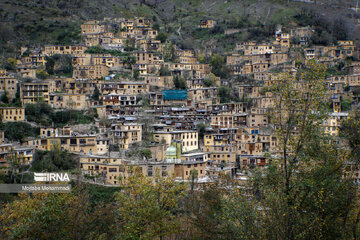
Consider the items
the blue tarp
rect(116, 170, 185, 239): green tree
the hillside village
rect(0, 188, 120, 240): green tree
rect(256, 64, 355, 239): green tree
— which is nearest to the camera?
rect(256, 64, 355, 239): green tree

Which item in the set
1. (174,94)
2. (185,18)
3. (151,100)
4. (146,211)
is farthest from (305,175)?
(185,18)

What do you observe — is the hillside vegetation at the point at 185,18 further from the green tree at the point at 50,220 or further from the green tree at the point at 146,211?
the green tree at the point at 146,211

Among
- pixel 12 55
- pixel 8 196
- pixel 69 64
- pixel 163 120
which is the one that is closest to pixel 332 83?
pixel 163 120

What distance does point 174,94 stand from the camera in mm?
51125

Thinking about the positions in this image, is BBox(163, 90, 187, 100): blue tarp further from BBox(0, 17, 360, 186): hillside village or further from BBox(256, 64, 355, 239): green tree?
BBox(256, 64, 355, 239): green tree

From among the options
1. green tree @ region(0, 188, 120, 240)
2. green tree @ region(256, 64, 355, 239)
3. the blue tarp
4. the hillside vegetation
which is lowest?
green tree @ region(0, 188, 120, 240)

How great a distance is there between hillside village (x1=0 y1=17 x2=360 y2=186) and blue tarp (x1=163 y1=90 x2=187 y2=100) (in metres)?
0.13

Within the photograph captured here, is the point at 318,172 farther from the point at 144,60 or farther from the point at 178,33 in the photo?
the point at 178,33

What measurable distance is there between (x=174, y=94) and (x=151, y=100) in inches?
119

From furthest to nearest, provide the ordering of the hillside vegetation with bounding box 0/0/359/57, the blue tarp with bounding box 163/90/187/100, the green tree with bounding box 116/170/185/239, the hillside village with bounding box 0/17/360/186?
the hillside vegetation with bounding box 0/0/359/57 → the blue tarp with bounding box 163/90/187/100 → the hillside village with bounding box 0/17/360/186 → the green tree with bounding box 116/170/185/239

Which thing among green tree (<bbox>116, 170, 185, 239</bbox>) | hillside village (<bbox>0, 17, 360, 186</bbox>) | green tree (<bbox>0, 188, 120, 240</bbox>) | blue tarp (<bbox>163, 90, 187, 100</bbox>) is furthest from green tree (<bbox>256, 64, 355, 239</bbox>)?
blue tarp (<bbox>163, 90, 187, 100</bbox>)

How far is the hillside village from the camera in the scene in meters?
38.4

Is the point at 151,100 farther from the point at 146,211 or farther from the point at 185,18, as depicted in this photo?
the point at 185,18

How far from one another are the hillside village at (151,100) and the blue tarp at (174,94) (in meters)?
0.13
